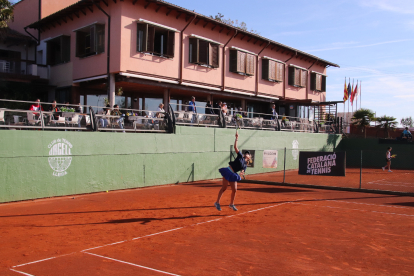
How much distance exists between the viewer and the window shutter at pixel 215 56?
2427cm

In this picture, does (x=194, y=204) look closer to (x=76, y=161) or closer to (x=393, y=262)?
(x=76, y=161)

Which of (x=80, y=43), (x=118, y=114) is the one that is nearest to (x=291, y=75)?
(x=80, y=43)

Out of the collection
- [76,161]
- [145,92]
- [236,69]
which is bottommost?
[76,161]

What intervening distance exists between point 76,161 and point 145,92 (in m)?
11.3

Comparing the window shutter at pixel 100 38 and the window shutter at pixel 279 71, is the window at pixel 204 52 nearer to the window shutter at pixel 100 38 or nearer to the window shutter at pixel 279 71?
the window shutter at pixel 100 38

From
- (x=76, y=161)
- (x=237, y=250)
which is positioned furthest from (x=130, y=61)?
(x=237, y=250)

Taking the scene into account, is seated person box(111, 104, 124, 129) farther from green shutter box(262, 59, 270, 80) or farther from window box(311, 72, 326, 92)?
window box(311, 72, 326, 92)

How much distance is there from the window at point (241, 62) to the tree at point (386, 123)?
58.7 feet

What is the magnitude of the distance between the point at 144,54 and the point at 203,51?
15.5ft

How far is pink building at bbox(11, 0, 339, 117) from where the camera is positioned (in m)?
19.9

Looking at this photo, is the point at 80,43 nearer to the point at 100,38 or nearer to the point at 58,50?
the point at 100,38

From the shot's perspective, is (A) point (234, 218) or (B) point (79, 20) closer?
(A) point (234, 218)

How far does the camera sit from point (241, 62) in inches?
1040

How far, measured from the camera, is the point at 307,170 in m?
18.3
